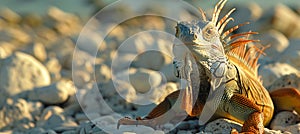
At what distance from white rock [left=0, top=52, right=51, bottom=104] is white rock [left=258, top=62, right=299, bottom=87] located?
14.3 ft

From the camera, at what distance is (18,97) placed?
11031 mm

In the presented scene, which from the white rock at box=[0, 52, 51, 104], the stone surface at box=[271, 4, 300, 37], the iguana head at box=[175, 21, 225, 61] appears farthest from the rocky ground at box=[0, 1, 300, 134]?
the stone surface at box=[271, 4, 300, 37]

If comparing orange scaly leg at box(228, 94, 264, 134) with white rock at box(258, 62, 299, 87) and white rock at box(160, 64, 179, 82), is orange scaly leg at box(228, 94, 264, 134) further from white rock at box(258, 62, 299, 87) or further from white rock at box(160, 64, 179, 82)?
white rock at box(160, 64, 179, 82)

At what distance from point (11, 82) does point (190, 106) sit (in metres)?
5.62

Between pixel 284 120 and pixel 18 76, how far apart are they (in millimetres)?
5862

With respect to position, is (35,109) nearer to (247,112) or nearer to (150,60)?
(150,60)

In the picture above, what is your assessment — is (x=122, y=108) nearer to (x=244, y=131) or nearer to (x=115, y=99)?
(x=115, y=99)

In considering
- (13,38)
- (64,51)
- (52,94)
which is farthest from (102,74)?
(13,38)

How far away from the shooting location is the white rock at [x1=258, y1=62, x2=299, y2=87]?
10133mm

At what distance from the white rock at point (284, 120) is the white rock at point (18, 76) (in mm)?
5427

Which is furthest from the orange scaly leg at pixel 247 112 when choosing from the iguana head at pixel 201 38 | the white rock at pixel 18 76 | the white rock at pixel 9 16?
the white rock at pixel 9 16

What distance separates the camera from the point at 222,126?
22.8 feet

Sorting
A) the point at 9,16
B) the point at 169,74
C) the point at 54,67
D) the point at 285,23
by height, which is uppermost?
the point at 9,16

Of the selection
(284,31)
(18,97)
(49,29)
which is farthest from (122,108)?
(49,29)
